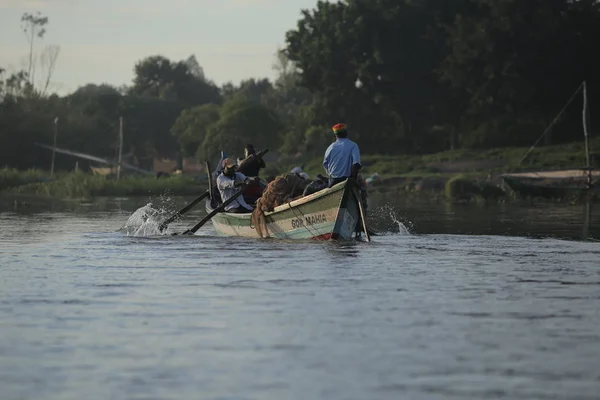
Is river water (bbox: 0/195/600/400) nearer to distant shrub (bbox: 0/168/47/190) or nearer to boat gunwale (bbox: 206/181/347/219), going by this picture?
boat gunwale (bbox: 206/181/347/219)

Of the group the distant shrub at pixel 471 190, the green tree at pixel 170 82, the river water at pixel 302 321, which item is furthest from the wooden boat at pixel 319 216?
the green tree at pixel 170 82

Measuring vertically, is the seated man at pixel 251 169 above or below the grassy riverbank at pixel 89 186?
above

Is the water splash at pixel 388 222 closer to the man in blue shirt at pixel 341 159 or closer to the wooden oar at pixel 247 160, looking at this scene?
the wooden oar at pixel 247 160

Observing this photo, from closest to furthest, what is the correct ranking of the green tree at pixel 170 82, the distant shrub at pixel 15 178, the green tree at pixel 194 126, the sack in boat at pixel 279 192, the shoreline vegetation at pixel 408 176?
the sack in boat at pixel 279 192 < the shoreline vegetation at pixel 408 176 < the distant shrub at pixel 15 178 < the green tree at pixel 194 126 < the green tree at pixel 170 82

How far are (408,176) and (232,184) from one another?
38874 millimetres

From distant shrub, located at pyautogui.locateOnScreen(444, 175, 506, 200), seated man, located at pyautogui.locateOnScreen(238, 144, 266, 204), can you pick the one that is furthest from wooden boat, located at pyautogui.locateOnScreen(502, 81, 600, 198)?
seated man, located at pyautogui.locateOnScreen(238, 144, 266, 204)

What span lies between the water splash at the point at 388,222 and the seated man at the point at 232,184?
2.81 meters

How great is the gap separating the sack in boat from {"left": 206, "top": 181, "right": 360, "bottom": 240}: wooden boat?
0.16 metres

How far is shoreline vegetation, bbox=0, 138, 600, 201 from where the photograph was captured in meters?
58.2

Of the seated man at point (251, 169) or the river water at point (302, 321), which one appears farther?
the seated man at point (251, 169)

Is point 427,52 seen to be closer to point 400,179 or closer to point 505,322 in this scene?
point 400,179

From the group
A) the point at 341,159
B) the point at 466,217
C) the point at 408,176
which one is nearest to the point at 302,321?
the point at 341,159

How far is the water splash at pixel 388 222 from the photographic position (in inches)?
986

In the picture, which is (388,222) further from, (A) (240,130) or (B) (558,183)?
(A) (240,130)
